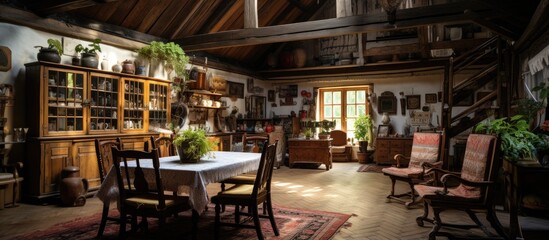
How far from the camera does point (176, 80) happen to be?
7.42m

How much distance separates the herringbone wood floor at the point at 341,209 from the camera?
3.73m

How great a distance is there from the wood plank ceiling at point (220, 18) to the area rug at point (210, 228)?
2.87m

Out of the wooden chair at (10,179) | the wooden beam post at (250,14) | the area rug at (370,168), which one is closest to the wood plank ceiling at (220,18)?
the wooden beam post at (250,14)

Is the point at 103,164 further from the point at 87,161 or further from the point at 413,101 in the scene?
the point at 413,101

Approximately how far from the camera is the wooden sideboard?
8547mm

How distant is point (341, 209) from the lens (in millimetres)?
4625

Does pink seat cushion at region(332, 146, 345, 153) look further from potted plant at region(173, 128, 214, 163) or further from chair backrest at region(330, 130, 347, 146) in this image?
potted plant at region(173, 128, 214, 163)

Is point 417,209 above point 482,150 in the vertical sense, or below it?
below

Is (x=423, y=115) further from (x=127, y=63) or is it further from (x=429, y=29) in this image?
(x=127, y=63)

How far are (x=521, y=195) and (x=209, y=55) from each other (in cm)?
710

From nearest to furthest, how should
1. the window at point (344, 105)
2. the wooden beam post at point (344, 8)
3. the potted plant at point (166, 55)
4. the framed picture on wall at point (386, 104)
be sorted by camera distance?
1. the wooden beam post at point (344, 8)
2. the potted plant at point (166, 55)
3. the framed picture on wall at point (386, 104)
4. the window at point (344, 105)

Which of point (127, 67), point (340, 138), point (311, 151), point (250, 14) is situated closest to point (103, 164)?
point (127, 67)

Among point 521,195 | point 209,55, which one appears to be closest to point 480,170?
point 521,195

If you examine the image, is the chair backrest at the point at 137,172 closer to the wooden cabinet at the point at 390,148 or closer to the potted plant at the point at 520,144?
the potted plant at the point at 520,144
